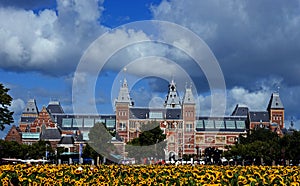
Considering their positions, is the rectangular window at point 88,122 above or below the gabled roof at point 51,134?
above

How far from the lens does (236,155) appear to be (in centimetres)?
8925

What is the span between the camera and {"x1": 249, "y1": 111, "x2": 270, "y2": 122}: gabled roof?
→ 546 ft

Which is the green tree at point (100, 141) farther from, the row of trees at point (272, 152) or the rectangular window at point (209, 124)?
the rectangular window at point (209, 124)

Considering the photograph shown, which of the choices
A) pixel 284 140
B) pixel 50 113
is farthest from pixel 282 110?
pixel 284 140

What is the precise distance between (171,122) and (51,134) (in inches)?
1424

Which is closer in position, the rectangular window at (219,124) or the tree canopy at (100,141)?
the tree canopy at (100,141)

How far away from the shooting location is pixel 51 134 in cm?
15562

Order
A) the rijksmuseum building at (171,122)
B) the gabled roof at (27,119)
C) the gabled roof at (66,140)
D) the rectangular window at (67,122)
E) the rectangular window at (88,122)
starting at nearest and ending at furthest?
the gabled roof at (66,140) < the rijksmuseum building at (171,122) < the gabled roof at (27,119) < the rectangular window at (67,122) < the rectangular window at (88,122)

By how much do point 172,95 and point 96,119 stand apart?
25.3 meters

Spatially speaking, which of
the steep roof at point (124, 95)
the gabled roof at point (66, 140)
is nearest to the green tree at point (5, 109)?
the gabled roof at point (66, 140)

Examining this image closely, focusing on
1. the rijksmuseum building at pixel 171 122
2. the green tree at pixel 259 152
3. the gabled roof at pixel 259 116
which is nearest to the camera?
the green tree at pixel 259 152

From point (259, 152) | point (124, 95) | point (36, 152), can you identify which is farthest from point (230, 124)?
point (259, 152)

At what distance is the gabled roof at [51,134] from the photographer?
15425 centimetres

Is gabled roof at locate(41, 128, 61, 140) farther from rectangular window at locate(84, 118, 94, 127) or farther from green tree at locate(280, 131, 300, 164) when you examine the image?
green tree at locate(280, 131, 300, 164)
